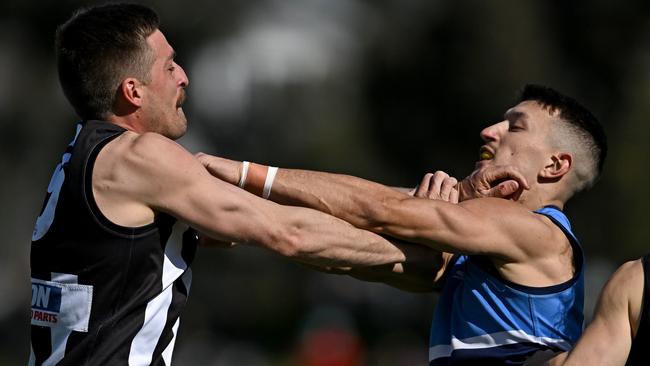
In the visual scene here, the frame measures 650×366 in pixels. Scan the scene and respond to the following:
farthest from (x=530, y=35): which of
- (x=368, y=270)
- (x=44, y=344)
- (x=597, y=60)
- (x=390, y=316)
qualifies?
(x=44, y=344)

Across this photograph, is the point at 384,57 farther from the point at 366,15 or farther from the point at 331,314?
the point at 331,314

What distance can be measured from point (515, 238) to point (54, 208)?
2.33 meters

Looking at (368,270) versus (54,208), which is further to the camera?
(368,270)

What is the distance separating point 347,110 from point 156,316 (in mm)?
24304

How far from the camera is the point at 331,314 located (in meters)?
26.6

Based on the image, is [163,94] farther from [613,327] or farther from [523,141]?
[613,327]

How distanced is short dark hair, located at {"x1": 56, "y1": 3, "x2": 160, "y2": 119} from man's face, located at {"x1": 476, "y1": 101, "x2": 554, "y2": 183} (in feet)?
6.98

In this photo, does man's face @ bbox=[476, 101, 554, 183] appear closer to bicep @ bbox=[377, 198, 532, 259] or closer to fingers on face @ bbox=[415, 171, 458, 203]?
fingers on face @ bbox=[415, 171, 458, 203]

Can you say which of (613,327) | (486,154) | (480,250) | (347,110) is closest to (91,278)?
(480,250)

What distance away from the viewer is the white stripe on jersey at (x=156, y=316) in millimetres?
5602

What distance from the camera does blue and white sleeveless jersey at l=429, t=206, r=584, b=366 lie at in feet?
20.8

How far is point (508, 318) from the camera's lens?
6371mm

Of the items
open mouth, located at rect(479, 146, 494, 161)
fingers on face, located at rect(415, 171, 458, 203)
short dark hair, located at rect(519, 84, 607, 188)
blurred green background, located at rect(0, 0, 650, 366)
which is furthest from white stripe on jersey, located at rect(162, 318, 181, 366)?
blurred green background, located at rect(0, 0, 650, 366)

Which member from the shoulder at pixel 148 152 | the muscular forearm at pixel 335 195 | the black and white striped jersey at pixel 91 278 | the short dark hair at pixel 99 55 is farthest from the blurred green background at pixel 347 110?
the shoulder at pixel 148 152
